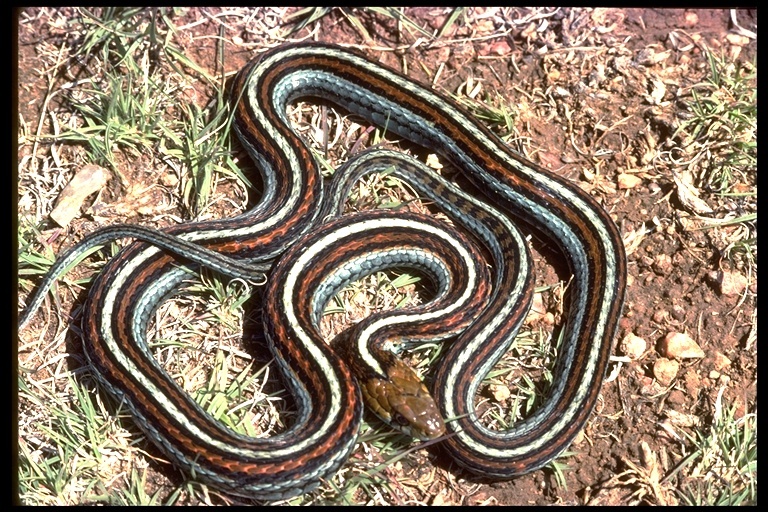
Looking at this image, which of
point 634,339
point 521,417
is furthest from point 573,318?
point 521,417

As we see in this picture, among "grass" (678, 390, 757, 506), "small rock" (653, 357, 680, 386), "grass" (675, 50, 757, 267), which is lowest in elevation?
"grass" (678, 390, 757, 506)

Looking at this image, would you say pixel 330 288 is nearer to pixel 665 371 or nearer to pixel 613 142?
pixel 665 371

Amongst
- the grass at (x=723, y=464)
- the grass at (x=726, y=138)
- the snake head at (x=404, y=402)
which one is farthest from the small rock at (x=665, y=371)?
the snake head at (x=404, y=402)

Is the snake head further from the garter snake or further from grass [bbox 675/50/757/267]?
grass [bbox 675/50/757/267]

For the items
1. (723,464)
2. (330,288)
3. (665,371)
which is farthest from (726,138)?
(330,288)

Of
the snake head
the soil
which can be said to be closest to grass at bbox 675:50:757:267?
the soil

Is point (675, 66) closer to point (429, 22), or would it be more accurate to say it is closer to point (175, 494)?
point (429, 22)

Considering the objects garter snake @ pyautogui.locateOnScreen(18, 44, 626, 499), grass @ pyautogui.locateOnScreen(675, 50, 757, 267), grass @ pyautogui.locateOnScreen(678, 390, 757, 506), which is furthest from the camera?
grass @ pyautogui.locateOnScreen(675, 50, 757, 267)
